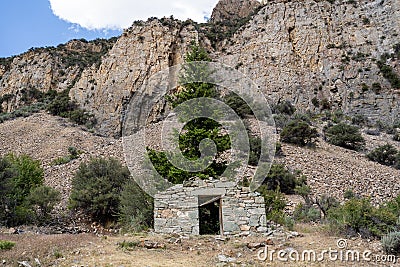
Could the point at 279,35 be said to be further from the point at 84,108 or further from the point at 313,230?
the point at 313,230

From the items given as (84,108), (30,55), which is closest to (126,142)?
(84,108)

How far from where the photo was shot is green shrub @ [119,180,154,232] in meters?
11.8

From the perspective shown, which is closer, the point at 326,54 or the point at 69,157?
the point at 69,157

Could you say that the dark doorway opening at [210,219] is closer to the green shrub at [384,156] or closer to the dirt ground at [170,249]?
the dirt ground at [170,249]

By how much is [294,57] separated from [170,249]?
31.0m

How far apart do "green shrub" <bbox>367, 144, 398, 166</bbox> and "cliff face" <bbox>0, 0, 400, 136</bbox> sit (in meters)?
9.86

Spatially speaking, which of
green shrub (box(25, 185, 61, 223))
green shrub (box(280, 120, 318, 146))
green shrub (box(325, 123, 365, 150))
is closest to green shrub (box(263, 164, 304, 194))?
green shrub (box(280, 120, 318, 146))

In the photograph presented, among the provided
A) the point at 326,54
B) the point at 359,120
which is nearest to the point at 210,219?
the point at 359,120

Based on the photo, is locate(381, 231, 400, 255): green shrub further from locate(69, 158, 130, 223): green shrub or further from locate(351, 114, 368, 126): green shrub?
locate(351, 114, 368, 126): green shrub

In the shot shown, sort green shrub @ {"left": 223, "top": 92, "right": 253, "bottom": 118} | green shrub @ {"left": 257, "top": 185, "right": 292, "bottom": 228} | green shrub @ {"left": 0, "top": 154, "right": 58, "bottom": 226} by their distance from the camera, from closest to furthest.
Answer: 1. green shrub @ {"left": 257, "top": 185, "right": 292, "bottom": 228}
2. green shrub @ {"left": 0, "top": 154, "right": 58, "bottom": 226}
3. green shrub @ {"left": 223, "top": 92, "right": 253, "bottom": 118}

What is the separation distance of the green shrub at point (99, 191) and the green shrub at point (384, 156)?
1402cm

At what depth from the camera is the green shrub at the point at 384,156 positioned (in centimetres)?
2095

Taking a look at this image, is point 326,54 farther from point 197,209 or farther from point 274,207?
point 197,209

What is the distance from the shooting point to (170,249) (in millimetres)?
8211
